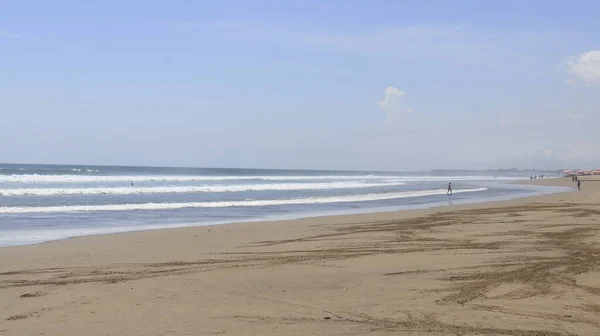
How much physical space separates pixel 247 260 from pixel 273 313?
4581 millimetres

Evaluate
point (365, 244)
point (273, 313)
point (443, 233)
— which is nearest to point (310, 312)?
point (273, 313)

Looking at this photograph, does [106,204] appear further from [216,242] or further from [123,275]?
[123,275]

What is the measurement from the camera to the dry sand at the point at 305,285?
7.05 m

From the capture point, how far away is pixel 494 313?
295 inches

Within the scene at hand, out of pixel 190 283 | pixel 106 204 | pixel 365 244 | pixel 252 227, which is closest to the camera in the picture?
pixel 190 283

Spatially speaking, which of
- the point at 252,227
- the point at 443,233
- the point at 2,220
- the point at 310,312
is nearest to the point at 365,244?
the point at 443,233

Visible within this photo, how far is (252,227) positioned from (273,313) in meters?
11.9

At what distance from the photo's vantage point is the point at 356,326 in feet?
22.9

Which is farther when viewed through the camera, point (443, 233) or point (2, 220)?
point (2, 220)

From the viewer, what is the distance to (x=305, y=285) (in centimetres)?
942

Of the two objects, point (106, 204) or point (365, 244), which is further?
point (106, 204)

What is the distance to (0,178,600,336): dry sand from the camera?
7055 millimetres

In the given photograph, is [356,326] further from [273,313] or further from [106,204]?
[106,204]

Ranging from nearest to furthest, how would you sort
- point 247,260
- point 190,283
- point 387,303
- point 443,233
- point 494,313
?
point 494,313 < point 387,303 < point 190,283 < point 247,260 < point 443,233
